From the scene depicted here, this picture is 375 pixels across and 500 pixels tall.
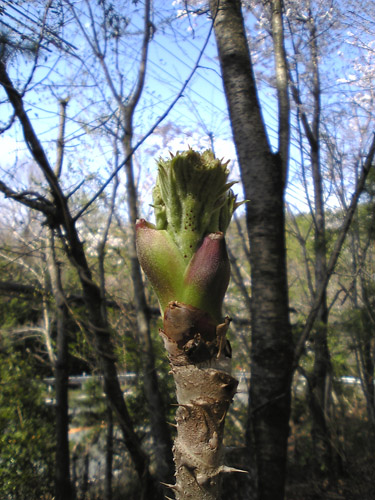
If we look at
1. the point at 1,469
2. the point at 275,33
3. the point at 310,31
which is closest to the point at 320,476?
the point at 1,469

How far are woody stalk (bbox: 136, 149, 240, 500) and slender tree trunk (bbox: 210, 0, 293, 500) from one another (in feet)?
5.89

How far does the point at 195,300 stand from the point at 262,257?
1904mm

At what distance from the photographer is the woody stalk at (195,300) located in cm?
66

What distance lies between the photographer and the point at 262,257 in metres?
2.53

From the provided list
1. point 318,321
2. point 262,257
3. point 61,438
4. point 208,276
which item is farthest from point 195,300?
point 318,321

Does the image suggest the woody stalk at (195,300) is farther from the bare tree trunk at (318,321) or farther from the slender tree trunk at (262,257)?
the bare tree trunk at (318,321)

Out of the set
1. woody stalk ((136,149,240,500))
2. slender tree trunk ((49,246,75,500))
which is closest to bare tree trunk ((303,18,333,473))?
slender tree trunk ((49,246,75,500))

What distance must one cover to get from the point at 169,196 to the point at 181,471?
20.1 inches

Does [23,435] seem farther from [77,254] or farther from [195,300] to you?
[195,300]

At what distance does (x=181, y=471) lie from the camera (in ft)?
2.16

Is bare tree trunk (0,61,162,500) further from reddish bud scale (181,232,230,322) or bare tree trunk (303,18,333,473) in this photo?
bare tree trunk (303,18,333,473)

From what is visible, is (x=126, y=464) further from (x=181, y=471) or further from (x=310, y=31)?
(x=310, y=31)

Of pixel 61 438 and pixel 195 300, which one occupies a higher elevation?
pixel 195 300

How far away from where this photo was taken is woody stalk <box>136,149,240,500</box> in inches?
25.9
